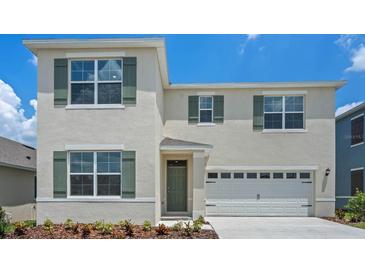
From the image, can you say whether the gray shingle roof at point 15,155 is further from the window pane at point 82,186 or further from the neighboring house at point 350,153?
the neighboring house at point 350,153

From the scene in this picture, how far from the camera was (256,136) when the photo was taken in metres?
15.3

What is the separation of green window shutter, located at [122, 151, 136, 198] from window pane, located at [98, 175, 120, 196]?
0.26 meters

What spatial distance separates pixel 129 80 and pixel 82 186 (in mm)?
3988

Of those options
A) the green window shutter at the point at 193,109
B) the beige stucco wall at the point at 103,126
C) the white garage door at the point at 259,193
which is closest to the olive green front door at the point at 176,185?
the white garage door at the point at 259,193

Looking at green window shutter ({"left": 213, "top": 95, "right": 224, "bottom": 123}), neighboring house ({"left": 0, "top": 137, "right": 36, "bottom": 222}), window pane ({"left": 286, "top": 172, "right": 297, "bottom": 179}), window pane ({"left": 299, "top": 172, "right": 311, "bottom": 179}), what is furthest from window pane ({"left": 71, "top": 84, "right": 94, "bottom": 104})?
window pane ({"left": 299, "top": 172, "right": 311, "bottom": 179})

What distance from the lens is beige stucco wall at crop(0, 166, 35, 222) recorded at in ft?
46.8

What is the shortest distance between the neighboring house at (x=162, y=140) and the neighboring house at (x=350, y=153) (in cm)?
349

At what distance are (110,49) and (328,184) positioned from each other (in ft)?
35.8

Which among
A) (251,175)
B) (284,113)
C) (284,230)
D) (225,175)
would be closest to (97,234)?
(284,230)

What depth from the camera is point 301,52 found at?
15.2 meters

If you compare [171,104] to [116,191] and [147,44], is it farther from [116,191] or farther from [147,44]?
[116,191]

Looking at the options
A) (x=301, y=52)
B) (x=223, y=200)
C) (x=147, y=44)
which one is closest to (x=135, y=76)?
(x=147, y=44)

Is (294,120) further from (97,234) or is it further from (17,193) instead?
(17,193)
